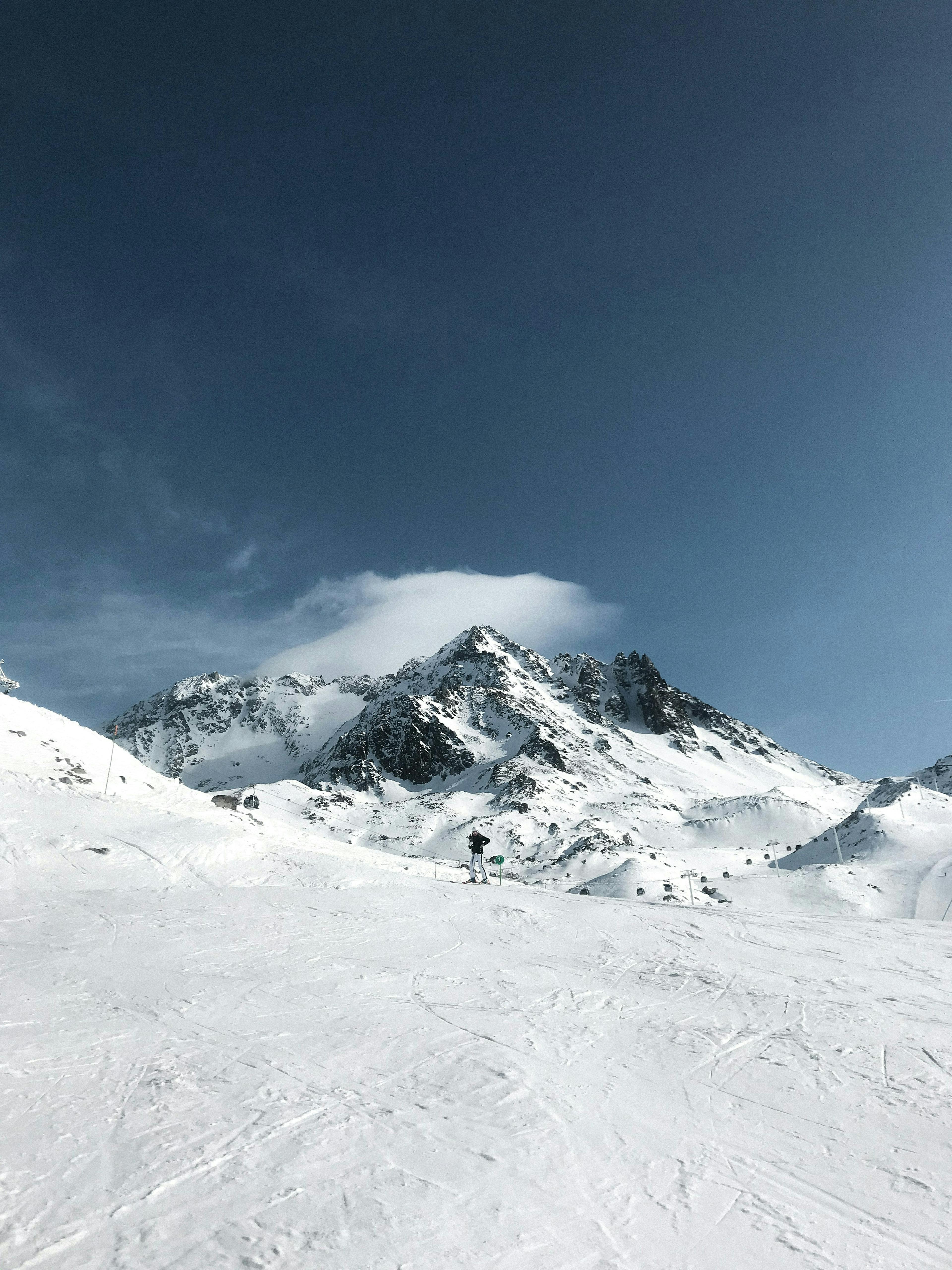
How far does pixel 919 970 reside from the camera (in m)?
11.6

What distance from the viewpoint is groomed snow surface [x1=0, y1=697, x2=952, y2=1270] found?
167 inches

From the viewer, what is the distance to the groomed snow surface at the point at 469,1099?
4250 mm

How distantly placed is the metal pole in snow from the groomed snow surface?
15.6 meters

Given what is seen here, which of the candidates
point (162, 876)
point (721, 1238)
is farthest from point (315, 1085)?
point (162, 876)

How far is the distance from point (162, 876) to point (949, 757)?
10193cm

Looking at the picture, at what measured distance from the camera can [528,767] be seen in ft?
312

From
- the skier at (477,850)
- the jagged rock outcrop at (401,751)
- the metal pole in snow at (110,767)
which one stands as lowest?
the skier at (477,850)

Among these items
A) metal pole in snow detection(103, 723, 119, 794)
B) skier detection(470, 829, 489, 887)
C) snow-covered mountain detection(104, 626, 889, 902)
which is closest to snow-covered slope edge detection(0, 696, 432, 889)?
metal pole in snow detection(103, 723, 119, 794)

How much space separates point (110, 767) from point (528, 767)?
232 feet

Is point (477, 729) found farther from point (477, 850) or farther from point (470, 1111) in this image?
point (470, 1111)

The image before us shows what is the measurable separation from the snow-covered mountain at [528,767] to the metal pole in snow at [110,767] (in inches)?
60.1

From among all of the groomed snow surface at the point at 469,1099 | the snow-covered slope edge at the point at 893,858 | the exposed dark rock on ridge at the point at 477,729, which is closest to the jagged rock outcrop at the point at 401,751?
the exposed dark rock on ridge at the point at 477,729

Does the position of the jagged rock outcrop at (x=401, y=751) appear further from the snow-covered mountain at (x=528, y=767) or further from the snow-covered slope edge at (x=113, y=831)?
the snow-covered slope edge at (x=113, y=831)

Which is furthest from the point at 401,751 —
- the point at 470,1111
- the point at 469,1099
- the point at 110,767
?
the point at 470,1111
